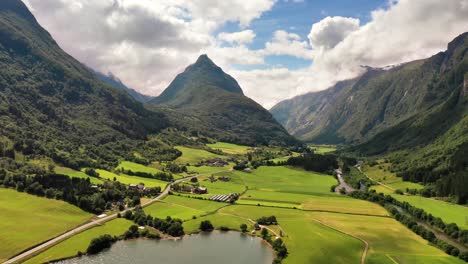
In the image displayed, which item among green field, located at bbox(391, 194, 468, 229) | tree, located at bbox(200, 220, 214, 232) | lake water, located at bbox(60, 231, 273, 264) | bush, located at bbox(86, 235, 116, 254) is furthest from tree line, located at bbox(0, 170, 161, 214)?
green field, located at bbox(391, 194, 468, 229)

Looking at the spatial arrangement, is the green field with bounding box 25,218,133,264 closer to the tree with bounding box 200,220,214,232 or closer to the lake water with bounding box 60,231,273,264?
the lake water with bounding box 60,231,273,264

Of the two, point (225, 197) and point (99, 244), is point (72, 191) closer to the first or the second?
point (99, 244)

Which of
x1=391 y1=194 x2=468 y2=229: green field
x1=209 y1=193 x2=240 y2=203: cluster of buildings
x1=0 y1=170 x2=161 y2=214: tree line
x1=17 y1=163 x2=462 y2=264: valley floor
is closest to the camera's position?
x1=17 y1=163 x2=462 y2=264: valley floor

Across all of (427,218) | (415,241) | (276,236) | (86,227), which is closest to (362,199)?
(427,218)

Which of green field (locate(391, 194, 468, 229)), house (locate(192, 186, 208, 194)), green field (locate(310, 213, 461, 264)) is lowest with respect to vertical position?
green field (locate(310, 213, 461, 264))

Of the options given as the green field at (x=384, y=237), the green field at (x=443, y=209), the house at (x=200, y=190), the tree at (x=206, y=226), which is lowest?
the tree at (x=206, y=226)

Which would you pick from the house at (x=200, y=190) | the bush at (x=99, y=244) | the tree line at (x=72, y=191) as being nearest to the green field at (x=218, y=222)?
the bush at (x=99, y=244)

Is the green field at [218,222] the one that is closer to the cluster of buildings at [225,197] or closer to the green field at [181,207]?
the green field at [181,207]
